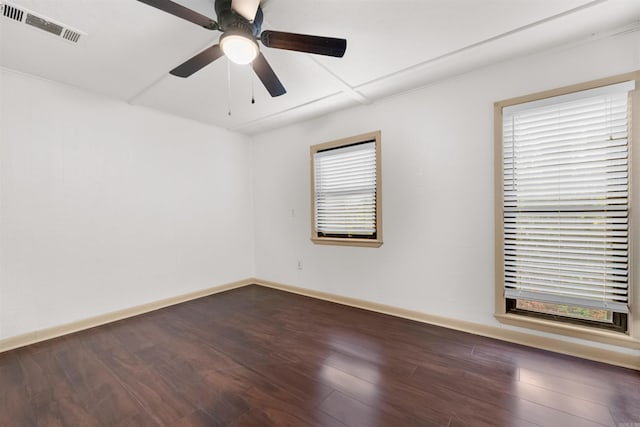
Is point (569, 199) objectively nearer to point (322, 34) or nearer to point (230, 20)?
point (322, 34)

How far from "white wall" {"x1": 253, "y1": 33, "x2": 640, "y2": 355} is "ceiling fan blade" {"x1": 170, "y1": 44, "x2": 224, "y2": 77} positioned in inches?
75.6

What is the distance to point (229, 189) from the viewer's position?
4.23 meters

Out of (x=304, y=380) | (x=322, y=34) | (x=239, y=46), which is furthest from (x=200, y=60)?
(x=304, y=380)

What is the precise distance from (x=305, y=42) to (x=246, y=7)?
1.23 feet

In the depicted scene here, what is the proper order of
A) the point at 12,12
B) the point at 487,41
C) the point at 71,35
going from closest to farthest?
the point at 12,12 < the point at 71,35 < the point at 487,41

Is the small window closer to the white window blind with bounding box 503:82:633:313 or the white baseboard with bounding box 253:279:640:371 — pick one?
the white baseboard with bounding box 253:279:640:371

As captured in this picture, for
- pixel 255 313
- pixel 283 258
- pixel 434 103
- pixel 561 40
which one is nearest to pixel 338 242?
pixel 283 258

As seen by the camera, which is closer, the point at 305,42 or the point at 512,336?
the point at 305,42

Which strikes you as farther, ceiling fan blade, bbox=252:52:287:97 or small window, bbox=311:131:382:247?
small window, bbox=311:131:382:247

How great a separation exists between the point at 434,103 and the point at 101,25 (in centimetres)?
288

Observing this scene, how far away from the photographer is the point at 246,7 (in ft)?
4.97

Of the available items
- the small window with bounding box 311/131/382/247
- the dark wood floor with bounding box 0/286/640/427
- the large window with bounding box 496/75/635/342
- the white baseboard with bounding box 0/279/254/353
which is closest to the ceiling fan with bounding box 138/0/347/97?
the small window with bounding box 311/131/382/247

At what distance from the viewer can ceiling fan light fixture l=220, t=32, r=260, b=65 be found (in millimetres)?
1596

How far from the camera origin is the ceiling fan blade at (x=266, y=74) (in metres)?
1.89
